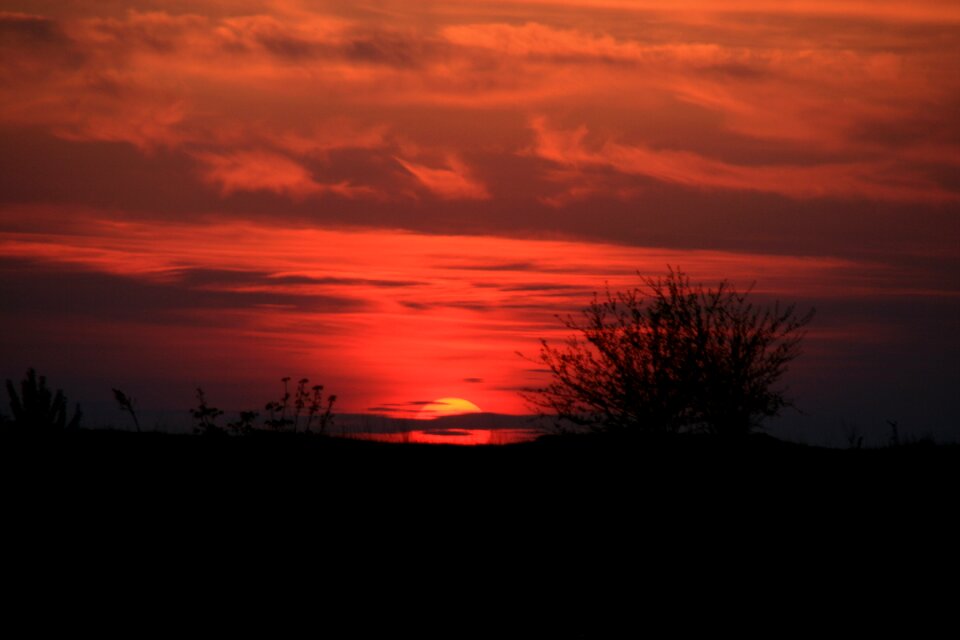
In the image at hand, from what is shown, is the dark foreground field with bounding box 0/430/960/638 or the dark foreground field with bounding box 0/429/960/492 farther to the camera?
the dark foreground field with bounding box 0/429/960/492

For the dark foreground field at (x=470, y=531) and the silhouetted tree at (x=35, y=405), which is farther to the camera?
the silhouetted tree at (x=35, y=405)

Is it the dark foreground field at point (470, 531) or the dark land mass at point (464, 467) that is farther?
the dark land mass at point (464, 467)

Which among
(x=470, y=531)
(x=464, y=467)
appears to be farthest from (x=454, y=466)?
(x=470, y=531)

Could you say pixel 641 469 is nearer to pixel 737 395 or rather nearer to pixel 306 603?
pixel 306 603

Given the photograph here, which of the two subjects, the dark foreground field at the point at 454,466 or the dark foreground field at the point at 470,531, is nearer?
the dark foreground field at the point at 470,531

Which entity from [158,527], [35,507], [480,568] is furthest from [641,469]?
[35,507]

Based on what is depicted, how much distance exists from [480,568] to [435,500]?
2280 millimetres

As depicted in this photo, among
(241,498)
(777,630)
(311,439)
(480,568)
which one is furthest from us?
(311,439)

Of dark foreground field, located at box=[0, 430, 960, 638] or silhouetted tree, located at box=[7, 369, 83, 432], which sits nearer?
dark foreground field, located at box=[0, 430, 960, 638]

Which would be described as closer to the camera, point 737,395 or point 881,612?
point 881,612

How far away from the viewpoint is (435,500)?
15.1 m

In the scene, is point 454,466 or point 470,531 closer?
point 470,531

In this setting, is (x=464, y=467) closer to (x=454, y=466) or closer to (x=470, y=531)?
(x=454, y=466)

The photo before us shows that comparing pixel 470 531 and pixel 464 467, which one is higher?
pixel 464 467
